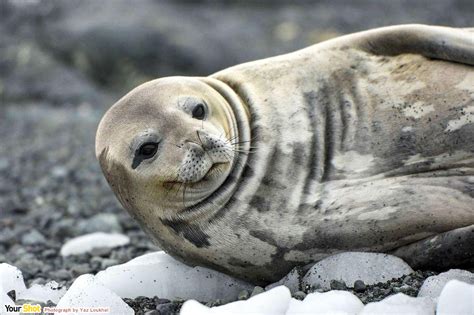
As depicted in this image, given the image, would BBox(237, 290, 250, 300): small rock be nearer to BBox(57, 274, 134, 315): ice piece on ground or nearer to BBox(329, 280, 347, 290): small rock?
BBox(329, 280, 347, 290): small rock

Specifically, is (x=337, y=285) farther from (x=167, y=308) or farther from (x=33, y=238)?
(x=33, y=238)

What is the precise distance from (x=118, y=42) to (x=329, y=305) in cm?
1044

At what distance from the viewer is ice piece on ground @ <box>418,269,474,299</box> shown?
158 inches

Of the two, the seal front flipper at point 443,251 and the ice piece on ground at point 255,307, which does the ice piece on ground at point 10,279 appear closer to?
the ice piece on ground at point 255,307

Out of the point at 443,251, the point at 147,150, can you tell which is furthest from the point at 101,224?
the point at 443,251

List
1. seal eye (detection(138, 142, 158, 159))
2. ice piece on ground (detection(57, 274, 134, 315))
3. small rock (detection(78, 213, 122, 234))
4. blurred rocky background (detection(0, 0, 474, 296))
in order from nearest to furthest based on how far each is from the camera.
Answer: ice piece on ground (detection(57, 274, 134, 315)) < seal eye (detection(138, 142, 158, 159)) < small rock (detection(78, 213, 122, 234)) < blurred rocky background (detection(0, 0, 474, 296))

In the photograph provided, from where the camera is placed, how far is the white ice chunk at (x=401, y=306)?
11.9 feet

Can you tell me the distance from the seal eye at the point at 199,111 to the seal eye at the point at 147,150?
1.01ft

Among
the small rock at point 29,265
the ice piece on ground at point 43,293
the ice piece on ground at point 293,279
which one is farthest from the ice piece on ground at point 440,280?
the small rock at point 29,265

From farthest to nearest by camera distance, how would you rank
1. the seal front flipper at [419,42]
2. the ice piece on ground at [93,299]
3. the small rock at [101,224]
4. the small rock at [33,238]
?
the small rock at [101,224]
the small rock at [33,238]
the seal front flipper at [419,42]
the ice piece on ground at [93,299]

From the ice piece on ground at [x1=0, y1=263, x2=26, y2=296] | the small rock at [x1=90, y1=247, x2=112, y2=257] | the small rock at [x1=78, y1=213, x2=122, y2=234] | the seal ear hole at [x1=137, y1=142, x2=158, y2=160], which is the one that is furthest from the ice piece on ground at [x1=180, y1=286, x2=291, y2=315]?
the small rock at [x1=78, y1=213, x2=122, y2=234]

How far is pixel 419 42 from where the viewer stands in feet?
16.0

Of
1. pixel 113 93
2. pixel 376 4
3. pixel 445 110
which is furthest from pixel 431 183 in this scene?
pixel 376 4

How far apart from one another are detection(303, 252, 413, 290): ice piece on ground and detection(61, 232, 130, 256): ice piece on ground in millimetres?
2299
